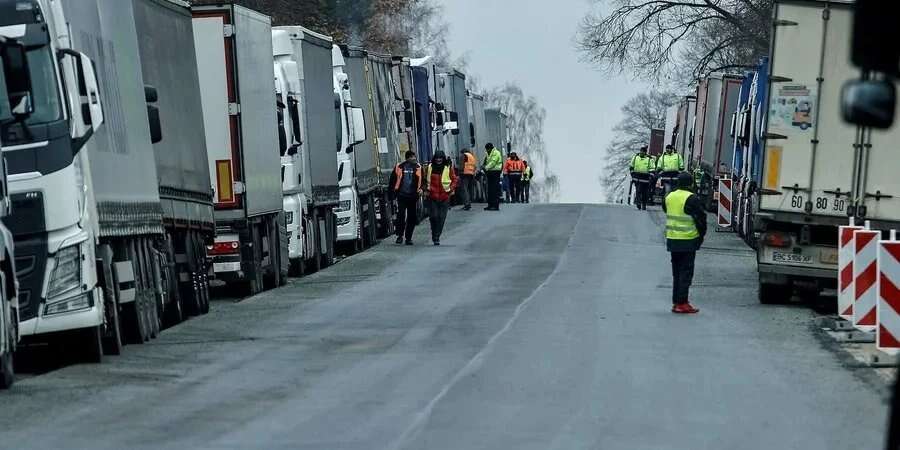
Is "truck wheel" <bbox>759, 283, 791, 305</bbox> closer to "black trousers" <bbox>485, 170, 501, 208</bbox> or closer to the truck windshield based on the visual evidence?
the truck windshield

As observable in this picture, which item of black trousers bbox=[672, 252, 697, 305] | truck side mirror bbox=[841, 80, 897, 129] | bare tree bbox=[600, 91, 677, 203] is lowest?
bare tree bbox=[600, 91, 677, 203]

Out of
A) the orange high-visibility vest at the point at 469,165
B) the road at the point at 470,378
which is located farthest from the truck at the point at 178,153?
the orange high-visibility vest at the point at 469,165

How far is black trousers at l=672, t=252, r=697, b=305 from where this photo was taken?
21.1 metres

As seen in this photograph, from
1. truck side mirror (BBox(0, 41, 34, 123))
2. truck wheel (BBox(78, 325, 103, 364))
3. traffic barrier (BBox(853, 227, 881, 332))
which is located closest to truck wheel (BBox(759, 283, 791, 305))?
traffic barrier (BBox(853, 227, 881, 332))

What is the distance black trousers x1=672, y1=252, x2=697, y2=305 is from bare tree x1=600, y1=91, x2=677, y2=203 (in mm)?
154294

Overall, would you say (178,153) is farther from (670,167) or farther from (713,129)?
(670,167)

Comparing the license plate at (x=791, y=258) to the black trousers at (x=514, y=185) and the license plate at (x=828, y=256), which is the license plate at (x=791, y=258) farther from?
the black trousers at (x=514, y=185)

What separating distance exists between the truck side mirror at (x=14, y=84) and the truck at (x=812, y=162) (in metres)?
9.78

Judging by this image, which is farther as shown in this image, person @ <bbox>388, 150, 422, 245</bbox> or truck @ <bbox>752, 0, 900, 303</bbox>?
person @ <bbox>388, 150, 422, 245</bbox>

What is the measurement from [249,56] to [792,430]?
46.6 ft

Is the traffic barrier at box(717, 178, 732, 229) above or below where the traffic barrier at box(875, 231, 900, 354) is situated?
below

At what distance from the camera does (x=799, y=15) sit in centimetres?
2198

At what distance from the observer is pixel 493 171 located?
170 feet

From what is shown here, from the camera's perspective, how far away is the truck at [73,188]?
15102mm
